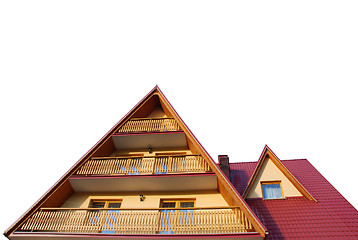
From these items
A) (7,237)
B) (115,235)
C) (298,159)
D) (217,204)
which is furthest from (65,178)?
(298,159)

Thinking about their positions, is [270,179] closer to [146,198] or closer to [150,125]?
[146,198]

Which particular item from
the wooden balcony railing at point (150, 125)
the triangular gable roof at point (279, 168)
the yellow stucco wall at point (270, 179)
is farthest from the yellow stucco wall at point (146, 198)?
the wooden balcony railing at point (150, 125)

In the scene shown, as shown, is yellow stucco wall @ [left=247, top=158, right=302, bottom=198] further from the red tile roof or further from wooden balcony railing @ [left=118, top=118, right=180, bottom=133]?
wooden balcony railing @ [left=118, top=118, right=180, bottom=133]

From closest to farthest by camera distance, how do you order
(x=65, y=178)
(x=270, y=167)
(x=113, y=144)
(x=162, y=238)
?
(x=162, y=238)
(x=65, y=178)
(x=270, y=167)
(x=113, y=144)

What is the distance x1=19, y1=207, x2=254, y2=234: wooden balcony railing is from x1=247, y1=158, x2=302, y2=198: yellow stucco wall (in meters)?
2.68

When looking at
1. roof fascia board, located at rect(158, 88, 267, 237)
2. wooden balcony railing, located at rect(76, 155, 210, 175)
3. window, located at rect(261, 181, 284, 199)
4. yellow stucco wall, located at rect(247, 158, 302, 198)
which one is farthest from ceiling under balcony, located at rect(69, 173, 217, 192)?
window, located at rect(261, 181, 284, 199)

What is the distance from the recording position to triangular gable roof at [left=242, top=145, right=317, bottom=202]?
11.3 meters

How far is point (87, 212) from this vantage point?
34.5ft

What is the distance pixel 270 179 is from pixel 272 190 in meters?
0.57

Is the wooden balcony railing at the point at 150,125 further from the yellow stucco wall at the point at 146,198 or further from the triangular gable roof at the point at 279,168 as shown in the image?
the triangular gable roof at the point at 279,168

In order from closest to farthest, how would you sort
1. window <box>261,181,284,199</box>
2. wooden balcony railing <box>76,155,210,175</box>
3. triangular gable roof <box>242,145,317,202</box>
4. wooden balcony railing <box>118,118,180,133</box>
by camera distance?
triangular gable roof <box>242,145,317,202</box> → wooden balcony railing <box>76,155,210,175</box> → window <box>261,181,284,199</box> → wooden balcony railing <box>118,118,180,133</box>

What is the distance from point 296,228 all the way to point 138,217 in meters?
6.30

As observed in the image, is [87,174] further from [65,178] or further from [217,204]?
[217,204]

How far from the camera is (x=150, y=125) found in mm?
13797
